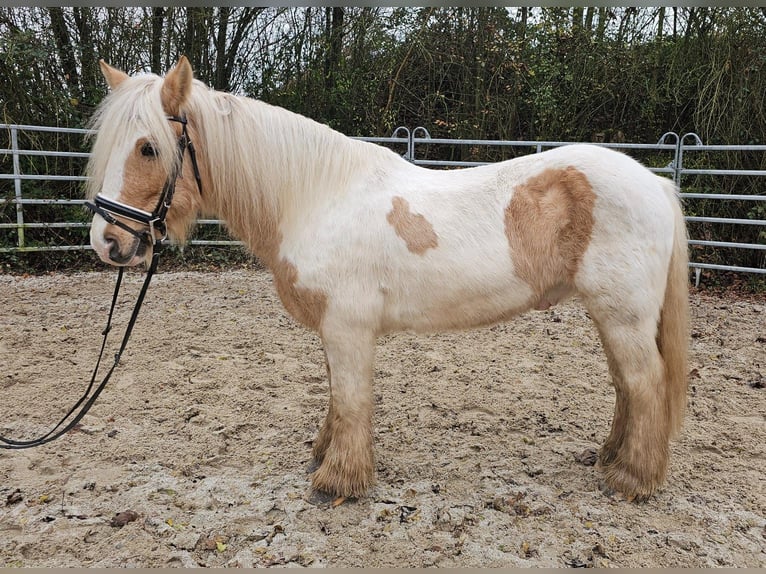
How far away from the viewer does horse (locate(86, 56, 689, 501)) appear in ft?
7.16

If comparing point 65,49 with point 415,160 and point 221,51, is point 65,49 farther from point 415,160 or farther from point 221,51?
point 415,160

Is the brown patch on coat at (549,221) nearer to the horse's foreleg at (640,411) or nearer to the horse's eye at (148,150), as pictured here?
the horse's foreleg at (640,411)

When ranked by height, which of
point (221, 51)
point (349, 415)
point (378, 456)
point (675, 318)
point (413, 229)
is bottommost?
point (378, 456)

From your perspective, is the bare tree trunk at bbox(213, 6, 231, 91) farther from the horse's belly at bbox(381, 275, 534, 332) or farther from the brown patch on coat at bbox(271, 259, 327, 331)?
the horse's belly at bbox(381, 275, 534, 332)

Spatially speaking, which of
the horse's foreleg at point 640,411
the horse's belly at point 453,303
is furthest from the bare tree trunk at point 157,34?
the horse's foreleg at point 640,411

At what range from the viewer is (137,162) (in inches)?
80.5

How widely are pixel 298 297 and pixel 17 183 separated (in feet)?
19.9

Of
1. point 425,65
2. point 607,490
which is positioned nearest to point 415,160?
point 425,65

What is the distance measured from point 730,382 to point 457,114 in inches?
227

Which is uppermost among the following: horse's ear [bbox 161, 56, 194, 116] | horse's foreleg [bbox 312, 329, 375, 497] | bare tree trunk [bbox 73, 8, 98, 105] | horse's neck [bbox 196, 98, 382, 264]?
bare tree trunk [bbox 73, 8, 98, 105]

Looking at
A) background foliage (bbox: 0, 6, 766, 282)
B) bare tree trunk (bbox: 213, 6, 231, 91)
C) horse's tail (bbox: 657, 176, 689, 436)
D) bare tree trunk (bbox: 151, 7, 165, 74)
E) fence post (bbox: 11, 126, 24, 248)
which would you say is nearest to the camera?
horse's tail (bbox: 657, 176, 689, 436)

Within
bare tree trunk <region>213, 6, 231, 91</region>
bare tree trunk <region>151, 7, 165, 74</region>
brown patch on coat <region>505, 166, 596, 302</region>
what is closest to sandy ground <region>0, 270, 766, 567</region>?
brown patch on coat <region>505, 166, 596, 302</region>

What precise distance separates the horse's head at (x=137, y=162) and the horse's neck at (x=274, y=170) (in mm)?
203

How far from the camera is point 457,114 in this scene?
8.10 meters
